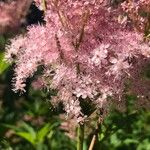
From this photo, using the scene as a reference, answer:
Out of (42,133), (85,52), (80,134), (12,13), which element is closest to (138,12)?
(85,52)

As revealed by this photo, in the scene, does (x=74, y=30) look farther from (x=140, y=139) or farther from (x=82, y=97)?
(x=140, y=139)

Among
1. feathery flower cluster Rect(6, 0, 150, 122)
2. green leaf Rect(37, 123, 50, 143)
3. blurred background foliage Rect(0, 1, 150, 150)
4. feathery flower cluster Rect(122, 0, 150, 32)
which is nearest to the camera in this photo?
feathery flower cluster Rect(6, 0, 150, 122)

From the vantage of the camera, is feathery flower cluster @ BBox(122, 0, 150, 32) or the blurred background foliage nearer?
feathery flower cluster @ BBox(122, 0, 150, 32)

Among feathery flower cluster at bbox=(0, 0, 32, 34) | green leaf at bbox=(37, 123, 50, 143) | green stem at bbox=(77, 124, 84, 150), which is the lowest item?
green stem at bbox=(77, 124, 84, 150)

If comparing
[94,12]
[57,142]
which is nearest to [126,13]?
[94,12]

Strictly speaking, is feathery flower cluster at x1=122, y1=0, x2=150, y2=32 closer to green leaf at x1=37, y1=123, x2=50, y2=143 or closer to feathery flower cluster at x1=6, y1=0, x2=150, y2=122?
feathery flower cluster at x1=6, y1=0, x2=150, y2=122

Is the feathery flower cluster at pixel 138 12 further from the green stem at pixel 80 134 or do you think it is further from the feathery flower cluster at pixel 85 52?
the green stem at pixel 80 134

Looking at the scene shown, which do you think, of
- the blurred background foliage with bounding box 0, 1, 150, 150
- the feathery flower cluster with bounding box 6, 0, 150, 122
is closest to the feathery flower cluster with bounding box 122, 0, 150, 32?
the feathery flower cluster with bounding box 6, 0, 150, 122
